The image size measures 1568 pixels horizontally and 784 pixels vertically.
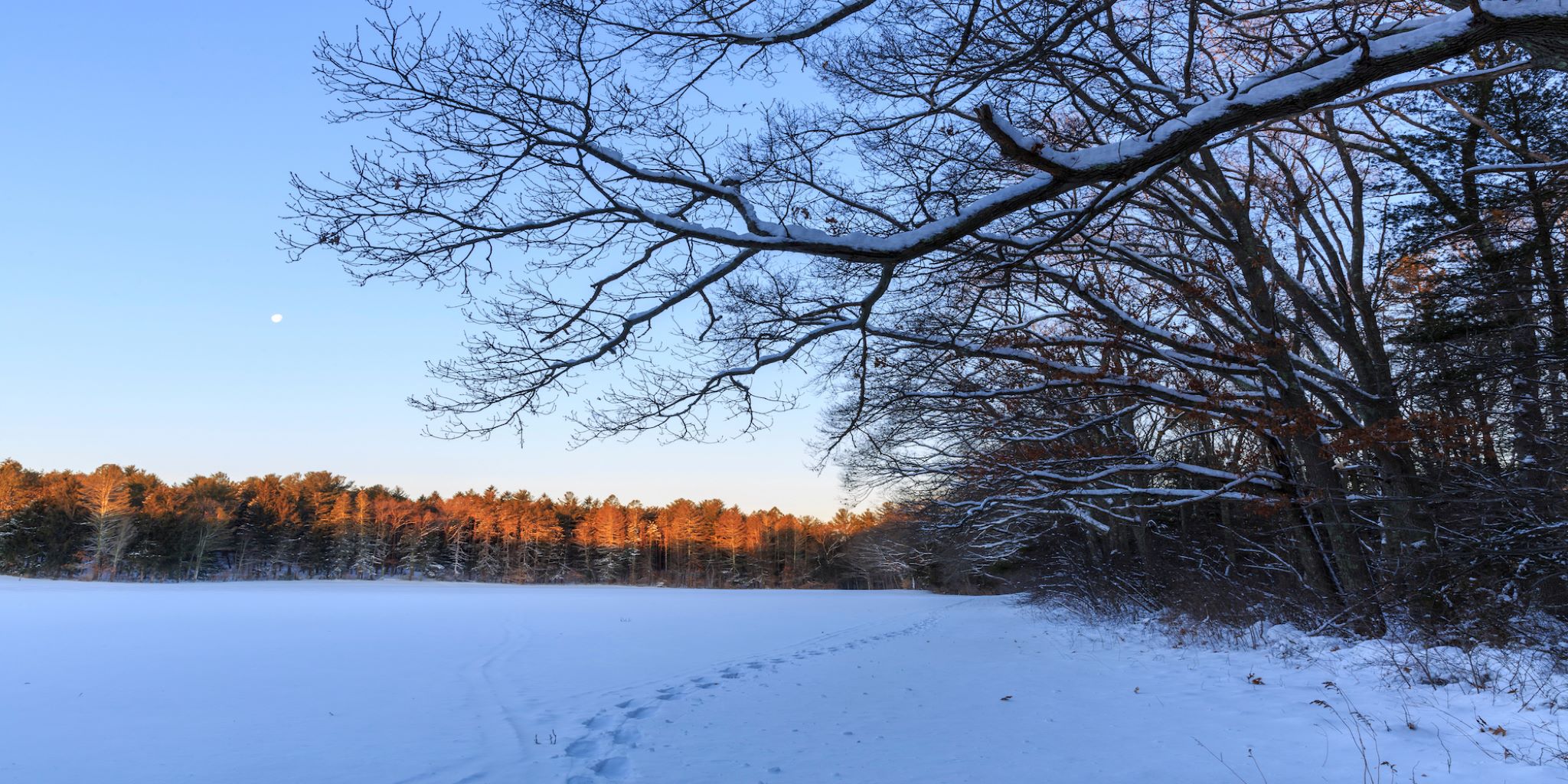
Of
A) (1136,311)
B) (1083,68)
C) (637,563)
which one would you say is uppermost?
(1083,68)

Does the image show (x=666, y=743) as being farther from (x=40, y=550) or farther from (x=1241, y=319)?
(x=40, y=550)

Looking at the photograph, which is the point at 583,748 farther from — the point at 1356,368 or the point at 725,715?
the point at 1356,368

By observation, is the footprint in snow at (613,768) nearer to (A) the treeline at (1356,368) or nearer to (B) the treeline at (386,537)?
(A) the treeline at (1356,368)

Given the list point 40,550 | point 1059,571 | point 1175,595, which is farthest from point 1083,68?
point 40,550

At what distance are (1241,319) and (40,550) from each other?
68977 millimetres

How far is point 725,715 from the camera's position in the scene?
5660mm

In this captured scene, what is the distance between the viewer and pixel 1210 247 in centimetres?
1005

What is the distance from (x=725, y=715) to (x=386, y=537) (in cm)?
7087

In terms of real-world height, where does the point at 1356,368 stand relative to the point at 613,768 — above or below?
above

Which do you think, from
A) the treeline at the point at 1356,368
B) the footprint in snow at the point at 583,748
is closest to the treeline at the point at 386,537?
the treeline at the point at 1356,368

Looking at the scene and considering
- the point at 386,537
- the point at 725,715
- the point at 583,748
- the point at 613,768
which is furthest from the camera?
the point at 386,537

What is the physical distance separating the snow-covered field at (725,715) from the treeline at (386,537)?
47458mm

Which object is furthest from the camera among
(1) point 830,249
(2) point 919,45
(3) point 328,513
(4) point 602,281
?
(3) point 328,513

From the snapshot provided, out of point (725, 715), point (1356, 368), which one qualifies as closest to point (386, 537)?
point (725, 715)
